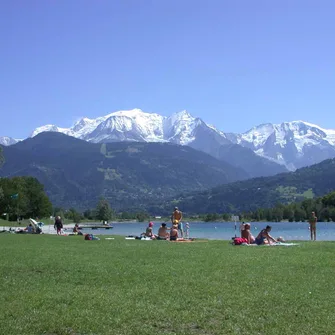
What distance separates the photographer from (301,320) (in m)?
10.8

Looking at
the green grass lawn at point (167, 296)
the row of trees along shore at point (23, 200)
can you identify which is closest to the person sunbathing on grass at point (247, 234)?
the green grass lawn at point (167, 296)

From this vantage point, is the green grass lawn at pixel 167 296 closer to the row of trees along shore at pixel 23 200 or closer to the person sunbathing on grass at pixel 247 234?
the person sunbathing on grass at pixel 247 234

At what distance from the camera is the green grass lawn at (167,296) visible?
10.4 m

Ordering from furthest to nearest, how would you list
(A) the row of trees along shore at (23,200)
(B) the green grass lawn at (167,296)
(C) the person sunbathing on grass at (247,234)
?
1. (A) the row of trees along shore at (23,200)
2. (C) the person sunbathing on grass at (247,234)
3. (B) the green grass lawn at (167,296)

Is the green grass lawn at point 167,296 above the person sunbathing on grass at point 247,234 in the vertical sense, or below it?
below

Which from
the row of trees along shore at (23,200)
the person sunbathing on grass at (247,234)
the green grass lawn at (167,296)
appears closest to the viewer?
the green grass lawn at (167,296)

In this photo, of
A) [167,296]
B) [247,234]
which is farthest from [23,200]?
[167,296]

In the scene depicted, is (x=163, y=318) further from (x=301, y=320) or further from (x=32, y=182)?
(x=32, y=182)

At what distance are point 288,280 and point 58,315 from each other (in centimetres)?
726

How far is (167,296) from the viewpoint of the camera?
42.4 ft

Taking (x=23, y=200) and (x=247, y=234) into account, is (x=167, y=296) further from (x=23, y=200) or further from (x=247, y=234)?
(x=23, y=200)

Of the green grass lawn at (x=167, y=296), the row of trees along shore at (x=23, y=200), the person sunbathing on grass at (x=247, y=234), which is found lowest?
the green grass lawn at (x=167, y=296)

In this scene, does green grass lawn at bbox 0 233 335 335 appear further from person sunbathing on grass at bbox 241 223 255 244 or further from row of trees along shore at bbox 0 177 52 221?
row of trees along shore at bbox 0 177 52 221

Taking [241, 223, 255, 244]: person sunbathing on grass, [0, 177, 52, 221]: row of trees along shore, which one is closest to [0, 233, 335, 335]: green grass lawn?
[241, 223, 255, 244]: person sunbathing on grass
